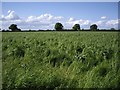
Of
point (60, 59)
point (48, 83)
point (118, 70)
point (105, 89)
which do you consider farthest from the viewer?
point (60, 59)

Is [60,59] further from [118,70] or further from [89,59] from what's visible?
[118,70]

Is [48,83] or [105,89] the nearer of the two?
[105,89]

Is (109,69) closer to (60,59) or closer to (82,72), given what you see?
(82,72)

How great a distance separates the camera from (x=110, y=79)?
21.6ft

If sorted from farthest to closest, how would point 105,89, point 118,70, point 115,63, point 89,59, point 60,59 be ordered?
point 60,59 < point 89,59 < point 115,63 < point 118,70 < point 105,89

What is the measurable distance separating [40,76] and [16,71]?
934 millimetres

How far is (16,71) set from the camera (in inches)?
300

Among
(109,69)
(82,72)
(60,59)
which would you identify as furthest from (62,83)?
(60,59)

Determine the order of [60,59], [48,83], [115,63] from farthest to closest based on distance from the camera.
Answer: [60,59], [115,63], [48,83]

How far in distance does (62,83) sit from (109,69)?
149cm

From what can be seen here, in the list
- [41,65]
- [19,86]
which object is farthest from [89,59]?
[19,86]

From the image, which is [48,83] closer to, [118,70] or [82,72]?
[82,72]

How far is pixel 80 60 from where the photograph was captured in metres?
8.65

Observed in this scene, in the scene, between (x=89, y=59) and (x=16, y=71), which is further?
(x=89, y=59)
